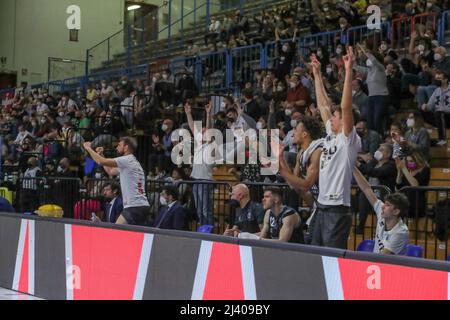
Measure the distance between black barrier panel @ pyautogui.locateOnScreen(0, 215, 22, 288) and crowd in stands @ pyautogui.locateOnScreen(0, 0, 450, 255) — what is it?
2.10 meters

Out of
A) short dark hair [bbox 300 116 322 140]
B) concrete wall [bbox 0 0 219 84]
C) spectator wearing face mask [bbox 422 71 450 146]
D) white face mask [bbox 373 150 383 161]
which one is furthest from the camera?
concrete wall [bbox 0 0 219 84]

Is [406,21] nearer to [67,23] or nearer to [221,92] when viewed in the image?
[221,92]

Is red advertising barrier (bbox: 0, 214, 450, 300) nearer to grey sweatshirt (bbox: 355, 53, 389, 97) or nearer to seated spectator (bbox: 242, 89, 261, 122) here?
grey sweatshirt (bbox: 355, 53, 389, 97)

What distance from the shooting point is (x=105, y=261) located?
7.70 m

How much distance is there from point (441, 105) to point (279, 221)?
5.37 m

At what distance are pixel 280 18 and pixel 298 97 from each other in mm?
5912

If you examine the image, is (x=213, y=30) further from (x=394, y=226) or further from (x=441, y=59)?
(x=394, y=226)

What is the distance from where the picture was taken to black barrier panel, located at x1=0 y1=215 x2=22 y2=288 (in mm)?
9453

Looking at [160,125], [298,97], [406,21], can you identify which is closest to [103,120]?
[160,125]

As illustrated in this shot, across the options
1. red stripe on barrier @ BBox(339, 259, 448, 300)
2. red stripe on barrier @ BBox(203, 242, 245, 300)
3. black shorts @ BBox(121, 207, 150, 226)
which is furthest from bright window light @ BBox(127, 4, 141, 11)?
red stripe on barrier @ BBox(339, 259, 448, 300)

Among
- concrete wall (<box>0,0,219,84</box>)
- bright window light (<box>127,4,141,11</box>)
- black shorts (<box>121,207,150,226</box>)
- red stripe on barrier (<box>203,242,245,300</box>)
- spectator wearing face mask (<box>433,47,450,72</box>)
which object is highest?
bright window light (<box>127,4,141,11</box>)

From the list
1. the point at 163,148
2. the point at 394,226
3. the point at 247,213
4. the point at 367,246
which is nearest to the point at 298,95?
the point at 163,148

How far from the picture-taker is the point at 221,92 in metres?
19.7

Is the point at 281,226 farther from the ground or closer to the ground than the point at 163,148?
closer to the ground
